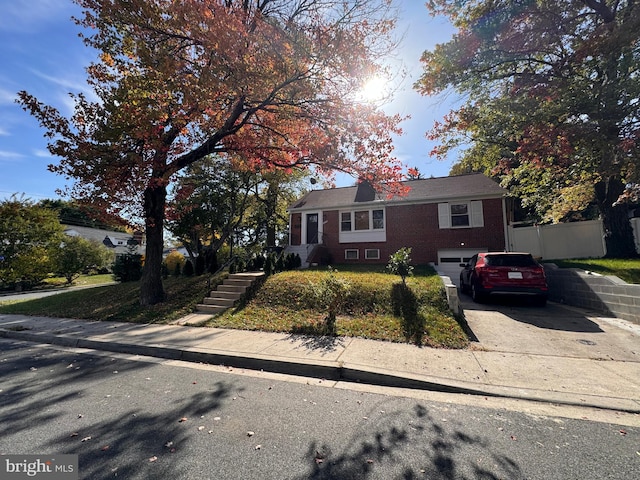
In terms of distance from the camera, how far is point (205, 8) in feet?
22.1

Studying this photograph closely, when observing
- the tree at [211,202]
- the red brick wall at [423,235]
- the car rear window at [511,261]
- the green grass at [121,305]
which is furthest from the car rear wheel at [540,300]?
the tree at [211,202]

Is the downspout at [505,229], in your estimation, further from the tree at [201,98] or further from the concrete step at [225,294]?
the concrete step at [225,294]

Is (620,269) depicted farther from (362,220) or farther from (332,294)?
(362,220)

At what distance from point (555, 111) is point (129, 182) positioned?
12748 millimetres

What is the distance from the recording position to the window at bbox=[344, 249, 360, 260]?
1723 cm

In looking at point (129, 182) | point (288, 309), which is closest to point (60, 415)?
point (288, 309)

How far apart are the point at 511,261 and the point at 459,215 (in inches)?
297

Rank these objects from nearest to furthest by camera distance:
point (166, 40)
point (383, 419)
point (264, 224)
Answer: point (383, 419)
point (166, 40)
point (264, 224)

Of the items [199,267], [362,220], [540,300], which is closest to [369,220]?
[362,220]

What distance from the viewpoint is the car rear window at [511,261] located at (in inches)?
319

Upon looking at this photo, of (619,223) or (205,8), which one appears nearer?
(205,8)

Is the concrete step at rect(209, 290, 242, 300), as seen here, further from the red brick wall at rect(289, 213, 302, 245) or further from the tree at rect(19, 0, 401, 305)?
the red brick wall at rect(289, 213, 302, 245)

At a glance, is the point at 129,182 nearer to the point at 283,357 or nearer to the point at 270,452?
the point at 283,357

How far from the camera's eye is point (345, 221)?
17.8 m
